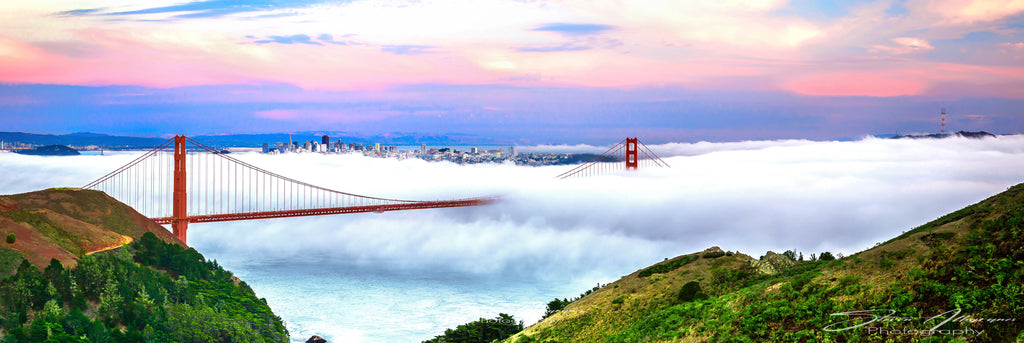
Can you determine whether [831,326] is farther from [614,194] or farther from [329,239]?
[329,239]

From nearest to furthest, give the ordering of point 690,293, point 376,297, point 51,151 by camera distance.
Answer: point 690,293, point 376,297, point 51,151

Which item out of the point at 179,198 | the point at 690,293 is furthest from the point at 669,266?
the point at 179,198

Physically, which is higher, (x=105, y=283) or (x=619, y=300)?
(x=619, y=300)

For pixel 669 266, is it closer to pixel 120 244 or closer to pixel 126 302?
pixel 126 302

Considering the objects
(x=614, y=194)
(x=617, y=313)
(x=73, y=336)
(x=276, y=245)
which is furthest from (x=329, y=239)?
(x=617, y=313)

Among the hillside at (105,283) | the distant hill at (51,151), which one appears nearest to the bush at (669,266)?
the hillside at (105,283)
